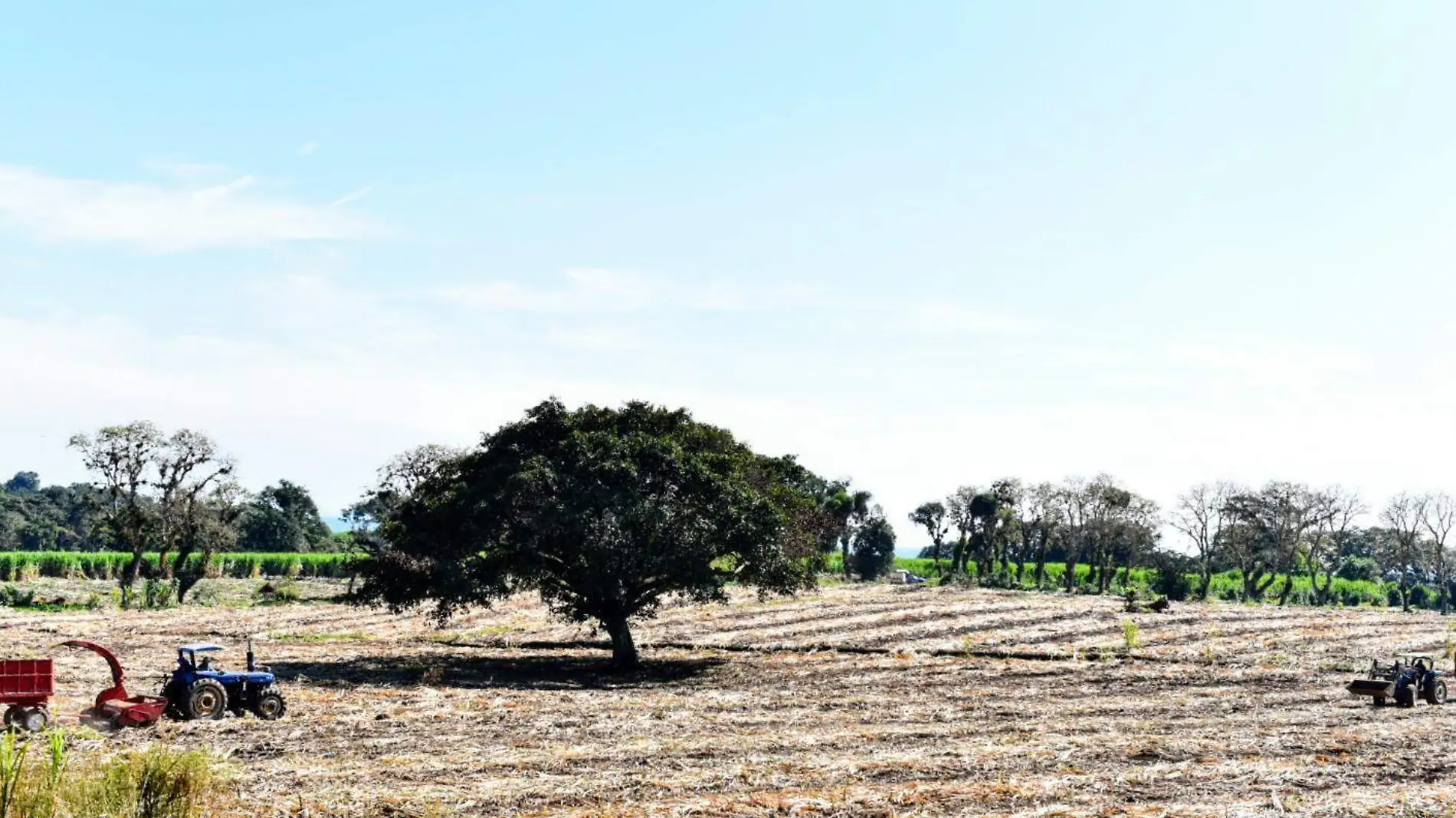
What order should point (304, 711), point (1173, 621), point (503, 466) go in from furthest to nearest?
point (1173, 621) < point (503, 466) < point (304, 711)

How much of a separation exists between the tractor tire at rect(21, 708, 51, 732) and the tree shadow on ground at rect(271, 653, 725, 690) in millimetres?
9211

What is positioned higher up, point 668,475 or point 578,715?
point 668,475

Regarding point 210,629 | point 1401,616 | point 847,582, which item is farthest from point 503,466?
point 847,582

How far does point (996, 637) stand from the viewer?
143 feet

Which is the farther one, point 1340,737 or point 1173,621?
point 1173,621

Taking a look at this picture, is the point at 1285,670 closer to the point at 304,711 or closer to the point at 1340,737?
the point at 1340,737

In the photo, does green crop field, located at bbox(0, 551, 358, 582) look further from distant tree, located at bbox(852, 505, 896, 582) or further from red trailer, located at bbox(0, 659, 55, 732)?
red trailer, located at bbox(0, 659, 55, 732)

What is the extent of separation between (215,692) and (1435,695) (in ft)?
90.4

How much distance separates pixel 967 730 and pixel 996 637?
2203cm

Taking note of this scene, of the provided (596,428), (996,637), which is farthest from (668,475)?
(996,637)

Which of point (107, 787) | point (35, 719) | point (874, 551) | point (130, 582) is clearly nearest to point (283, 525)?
point (130, 582)

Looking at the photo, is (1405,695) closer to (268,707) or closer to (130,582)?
(268,707)

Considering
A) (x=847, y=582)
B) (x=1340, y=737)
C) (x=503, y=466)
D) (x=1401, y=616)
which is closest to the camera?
(x=1340, y=737)

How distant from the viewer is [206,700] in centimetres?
2281
